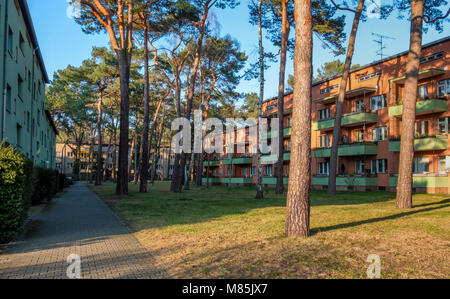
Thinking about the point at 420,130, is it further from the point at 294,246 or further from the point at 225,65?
the point at 294,246

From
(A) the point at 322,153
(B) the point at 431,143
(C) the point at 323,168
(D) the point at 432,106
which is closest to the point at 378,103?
(D) the point at 432,106

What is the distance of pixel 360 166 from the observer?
98.8 ft

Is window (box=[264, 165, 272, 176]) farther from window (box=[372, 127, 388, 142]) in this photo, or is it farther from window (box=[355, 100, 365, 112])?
window (box=[372, 127, 388, 142])

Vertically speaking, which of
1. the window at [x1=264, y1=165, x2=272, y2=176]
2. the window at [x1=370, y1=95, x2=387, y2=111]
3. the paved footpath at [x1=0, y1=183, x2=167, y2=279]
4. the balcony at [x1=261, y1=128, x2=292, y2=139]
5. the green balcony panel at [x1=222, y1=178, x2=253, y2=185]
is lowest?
the green balcony panel at [x1=222, y1=178, x2=253, y2=185]

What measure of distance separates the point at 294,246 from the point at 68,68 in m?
35.7

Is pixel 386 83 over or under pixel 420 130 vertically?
over

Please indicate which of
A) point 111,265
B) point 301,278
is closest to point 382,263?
point 301,278

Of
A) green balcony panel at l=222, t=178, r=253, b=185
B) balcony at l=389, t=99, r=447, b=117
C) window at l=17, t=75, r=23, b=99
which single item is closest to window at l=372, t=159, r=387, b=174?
balcony at l=389, t=99, r=447, b=117

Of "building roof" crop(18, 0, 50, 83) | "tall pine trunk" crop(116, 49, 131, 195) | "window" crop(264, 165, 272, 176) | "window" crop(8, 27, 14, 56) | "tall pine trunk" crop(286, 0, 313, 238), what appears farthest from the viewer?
"window" crop(264, 165, 272, 176)

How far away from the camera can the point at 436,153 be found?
2358 cm

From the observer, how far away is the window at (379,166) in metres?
27.4

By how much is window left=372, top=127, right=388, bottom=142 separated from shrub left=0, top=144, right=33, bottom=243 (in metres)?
26.0

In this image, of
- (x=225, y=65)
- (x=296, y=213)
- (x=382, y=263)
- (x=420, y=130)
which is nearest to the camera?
(x=382, y=263)

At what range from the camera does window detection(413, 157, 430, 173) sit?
2427cm
